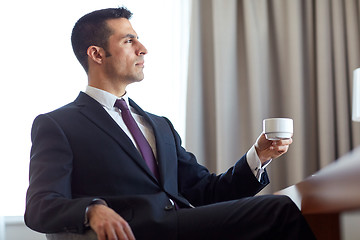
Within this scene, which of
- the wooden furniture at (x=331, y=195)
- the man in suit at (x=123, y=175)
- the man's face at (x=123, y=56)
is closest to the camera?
the wooden furniture at (x=331, y=195)

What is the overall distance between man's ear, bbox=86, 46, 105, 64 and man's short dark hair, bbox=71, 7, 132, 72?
0.01 metres

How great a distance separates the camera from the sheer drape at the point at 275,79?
3.29 metres

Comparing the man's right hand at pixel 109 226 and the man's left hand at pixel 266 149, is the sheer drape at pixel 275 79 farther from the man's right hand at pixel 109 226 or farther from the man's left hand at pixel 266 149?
the man's right hand at pixel 109 226

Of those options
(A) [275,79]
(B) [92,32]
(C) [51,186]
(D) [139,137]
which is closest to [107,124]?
(D) [139,137]

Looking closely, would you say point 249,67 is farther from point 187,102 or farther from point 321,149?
point 321,149

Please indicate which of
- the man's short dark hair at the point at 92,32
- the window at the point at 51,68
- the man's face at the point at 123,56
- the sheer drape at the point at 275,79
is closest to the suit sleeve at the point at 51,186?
the man's face at the point at 123,56

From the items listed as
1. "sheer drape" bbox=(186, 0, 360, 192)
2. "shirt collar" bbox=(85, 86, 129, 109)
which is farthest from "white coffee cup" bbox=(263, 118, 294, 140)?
"sheer drape" bbox=(186, 0, 360, 192)

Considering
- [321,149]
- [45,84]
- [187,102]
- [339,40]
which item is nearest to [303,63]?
[339,40]

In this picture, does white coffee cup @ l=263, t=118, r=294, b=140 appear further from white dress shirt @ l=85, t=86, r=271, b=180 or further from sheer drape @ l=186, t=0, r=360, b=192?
sheer drape @ l=186, t=0, r=360, b=192

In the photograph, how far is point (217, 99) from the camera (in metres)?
3.29

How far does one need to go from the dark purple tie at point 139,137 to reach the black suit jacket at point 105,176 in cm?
3

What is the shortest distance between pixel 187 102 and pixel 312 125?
84 cm

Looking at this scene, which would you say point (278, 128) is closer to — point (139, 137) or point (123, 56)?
point (139, 137)

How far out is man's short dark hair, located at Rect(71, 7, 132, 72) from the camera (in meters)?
2.07
